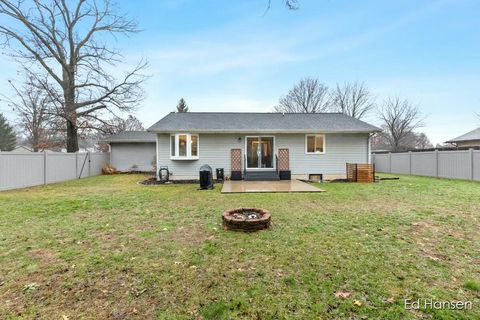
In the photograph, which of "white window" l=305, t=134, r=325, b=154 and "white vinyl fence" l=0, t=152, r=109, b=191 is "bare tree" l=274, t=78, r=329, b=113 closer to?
"white window" l=305, t=134, r=325, b=154

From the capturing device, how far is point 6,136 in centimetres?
3434

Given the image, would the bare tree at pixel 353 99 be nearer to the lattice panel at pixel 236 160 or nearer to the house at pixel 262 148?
the house at pixel 262 148

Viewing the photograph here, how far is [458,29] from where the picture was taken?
12.1m

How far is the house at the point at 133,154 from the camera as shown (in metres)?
18.2

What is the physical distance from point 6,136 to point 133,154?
3050cm

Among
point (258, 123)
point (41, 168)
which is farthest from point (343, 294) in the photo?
point (41, 168)

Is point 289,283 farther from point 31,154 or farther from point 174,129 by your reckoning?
point 31,154

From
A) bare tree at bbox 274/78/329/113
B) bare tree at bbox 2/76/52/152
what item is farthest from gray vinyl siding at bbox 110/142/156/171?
bare tree at bbox 274/78/329/113

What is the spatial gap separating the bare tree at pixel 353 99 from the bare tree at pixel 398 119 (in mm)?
2269

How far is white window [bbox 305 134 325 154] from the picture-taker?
12.6m

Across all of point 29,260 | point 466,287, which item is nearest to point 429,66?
point 466,287

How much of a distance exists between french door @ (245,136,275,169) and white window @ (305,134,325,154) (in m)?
1.89

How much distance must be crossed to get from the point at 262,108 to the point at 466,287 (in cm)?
3583

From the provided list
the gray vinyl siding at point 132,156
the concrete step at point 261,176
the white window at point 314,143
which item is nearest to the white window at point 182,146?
the concrete step at point 261,176
